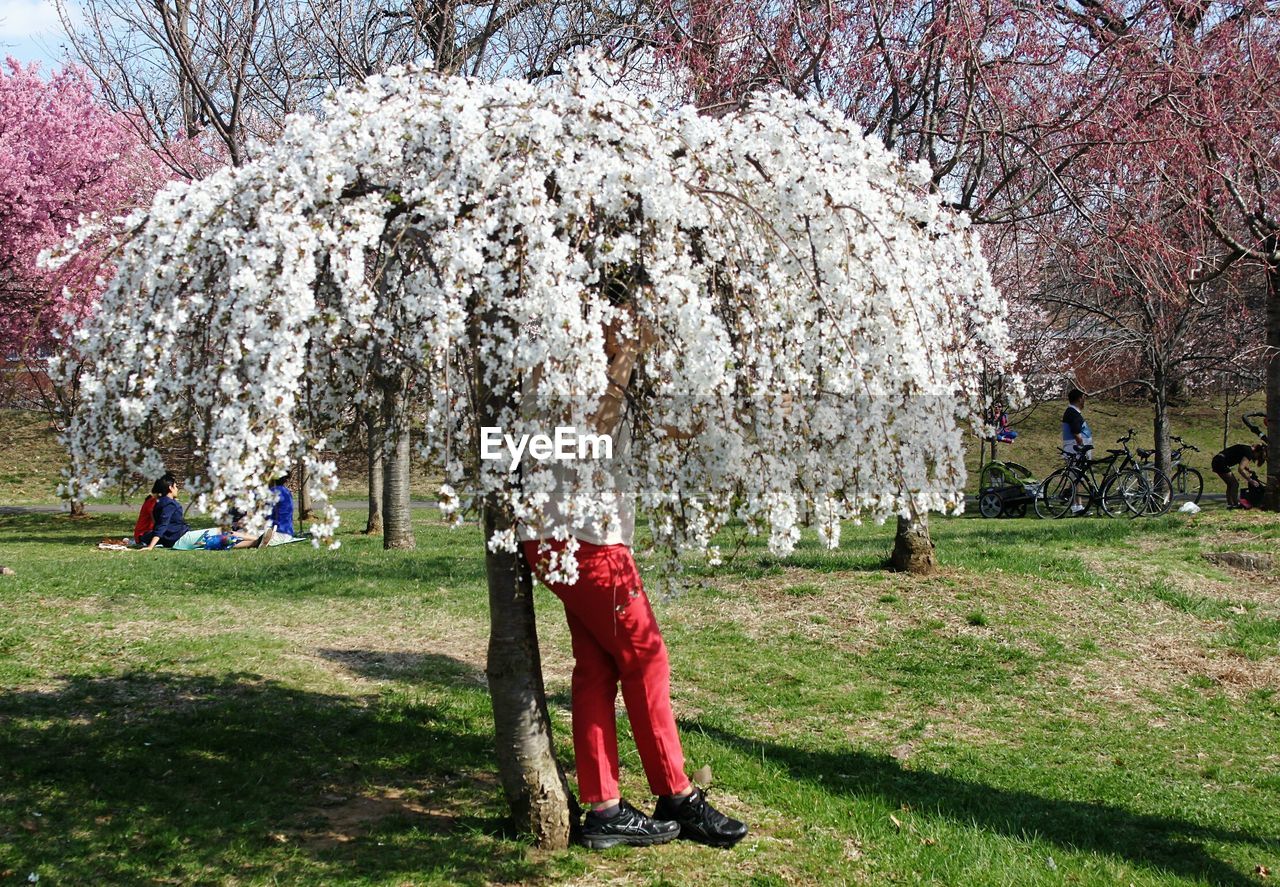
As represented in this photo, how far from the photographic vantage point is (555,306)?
286 centimetres

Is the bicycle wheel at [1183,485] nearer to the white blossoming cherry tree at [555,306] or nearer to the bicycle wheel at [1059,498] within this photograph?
the bicycle wheel at [1059,498]

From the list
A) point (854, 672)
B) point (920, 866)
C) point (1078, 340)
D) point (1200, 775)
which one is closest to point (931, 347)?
point (920, 866)

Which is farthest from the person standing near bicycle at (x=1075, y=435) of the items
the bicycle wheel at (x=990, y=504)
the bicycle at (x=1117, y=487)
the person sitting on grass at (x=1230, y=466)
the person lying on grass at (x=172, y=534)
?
the person lying on grass at (x=172, y=534)

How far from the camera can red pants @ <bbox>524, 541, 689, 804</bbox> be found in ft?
11.4

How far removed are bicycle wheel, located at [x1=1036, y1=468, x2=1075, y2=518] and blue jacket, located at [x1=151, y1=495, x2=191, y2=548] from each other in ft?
39.9

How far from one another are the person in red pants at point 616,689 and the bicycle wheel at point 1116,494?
521 inches

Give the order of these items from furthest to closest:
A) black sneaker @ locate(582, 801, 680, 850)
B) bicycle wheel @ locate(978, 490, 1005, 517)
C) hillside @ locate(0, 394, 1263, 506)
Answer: hillside @ locate(0, 394, 1263, 506)
bicycle wheel @ locate(978, 490, 1005, 517)
black sneaker @ locate(582, 801, 680, 850)

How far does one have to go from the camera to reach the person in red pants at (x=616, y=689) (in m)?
Answer: 3.46

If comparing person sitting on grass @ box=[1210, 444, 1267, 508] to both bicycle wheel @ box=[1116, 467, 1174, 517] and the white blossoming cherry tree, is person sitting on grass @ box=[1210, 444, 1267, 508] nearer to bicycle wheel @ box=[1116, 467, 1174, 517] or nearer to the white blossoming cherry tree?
bicycle wheel @ box=[1116, 467, 1174, 517]

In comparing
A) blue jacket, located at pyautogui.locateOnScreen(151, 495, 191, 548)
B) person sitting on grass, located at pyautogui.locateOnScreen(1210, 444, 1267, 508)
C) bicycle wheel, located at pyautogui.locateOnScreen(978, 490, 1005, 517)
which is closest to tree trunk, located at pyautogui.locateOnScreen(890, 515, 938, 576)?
blue jacket, located at pyautogui.locateOnScreen(151, 495, 191, 548)

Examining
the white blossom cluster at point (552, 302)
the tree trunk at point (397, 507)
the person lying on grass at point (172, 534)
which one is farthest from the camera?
the person lying on grass at point (172, 534)

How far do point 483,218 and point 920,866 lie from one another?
8.82ft

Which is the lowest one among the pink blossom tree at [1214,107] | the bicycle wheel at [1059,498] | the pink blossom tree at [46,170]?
the bicycle wheel at [1059,498]

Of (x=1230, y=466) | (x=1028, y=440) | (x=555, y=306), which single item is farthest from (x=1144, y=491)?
(x=555, y=306)
